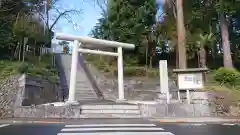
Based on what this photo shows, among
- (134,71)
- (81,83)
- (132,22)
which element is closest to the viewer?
(81,83)

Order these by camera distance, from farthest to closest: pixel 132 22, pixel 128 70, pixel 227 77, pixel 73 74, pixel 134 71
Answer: pixel 132 22, pixel 134 71, pixel 128 70, pixel 227 77, pixel 73 74

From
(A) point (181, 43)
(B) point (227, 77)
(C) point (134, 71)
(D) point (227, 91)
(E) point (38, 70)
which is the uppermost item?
(A) point (181, 43)

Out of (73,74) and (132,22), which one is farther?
(132,22)

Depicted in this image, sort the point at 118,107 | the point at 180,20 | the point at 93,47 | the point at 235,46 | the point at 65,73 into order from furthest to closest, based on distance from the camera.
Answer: the point at 235,46
the point at 65,73
the point at 180,20
the point at 93,47
the point at 118,107

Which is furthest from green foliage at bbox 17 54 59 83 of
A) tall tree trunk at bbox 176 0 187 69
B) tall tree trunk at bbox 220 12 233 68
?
tall tree trunk at bbox 220 12 233 68

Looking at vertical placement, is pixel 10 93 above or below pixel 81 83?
below

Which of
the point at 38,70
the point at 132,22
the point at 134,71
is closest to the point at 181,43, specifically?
the point at 134,71

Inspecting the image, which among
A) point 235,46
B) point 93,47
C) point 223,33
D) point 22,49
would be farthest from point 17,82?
point 235,46

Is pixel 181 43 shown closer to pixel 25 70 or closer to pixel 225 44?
pixel 225 44

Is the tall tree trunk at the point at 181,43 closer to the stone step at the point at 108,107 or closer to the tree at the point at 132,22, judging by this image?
the tree at the point at 132,22

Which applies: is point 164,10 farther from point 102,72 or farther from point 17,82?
point 17,82

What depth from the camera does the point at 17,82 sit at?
60.4ft

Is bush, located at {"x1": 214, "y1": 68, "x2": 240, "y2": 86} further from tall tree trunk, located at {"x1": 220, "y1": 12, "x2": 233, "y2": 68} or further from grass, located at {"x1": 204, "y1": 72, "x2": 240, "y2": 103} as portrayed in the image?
tall tree trunk, located at {"x1": 220, "y1": 12, "x2": 233, "y2": 68}

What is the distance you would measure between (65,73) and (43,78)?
5.42 meters
